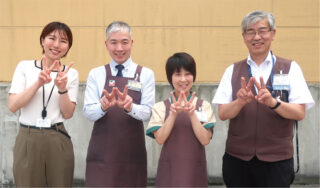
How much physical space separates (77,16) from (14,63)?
1.05 m

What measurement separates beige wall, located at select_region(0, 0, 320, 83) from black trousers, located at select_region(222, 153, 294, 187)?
233 cm

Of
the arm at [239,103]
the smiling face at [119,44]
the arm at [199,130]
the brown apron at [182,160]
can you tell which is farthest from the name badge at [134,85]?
the arm at [239,103]

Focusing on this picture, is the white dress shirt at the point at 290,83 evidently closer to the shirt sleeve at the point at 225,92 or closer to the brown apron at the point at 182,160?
the shirt sleeve at the point at 225,92

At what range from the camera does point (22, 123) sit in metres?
3.21

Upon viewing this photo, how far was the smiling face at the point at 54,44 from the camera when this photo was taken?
322cm

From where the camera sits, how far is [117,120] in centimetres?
326

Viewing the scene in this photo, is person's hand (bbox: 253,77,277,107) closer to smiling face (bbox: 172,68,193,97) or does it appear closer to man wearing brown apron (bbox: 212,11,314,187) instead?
man wearing brown apron (bbox: 212,11,314,187)

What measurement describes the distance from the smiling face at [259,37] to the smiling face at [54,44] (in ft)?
4.70

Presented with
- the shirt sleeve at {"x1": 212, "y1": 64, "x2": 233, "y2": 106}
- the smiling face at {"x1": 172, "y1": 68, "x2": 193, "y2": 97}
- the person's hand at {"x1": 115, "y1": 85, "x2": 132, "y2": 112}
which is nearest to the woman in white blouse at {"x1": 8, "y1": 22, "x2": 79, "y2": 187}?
the person's hand at {"x1": 115, "y1": 85, "x2": 132, "y2": 112}

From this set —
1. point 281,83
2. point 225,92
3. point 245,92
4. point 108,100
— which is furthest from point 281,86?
point 108,100

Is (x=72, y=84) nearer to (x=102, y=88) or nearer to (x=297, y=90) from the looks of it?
(x=102, y=88)

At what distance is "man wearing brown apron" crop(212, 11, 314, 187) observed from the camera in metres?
2.96

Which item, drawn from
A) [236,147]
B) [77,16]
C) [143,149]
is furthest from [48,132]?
[77,16]

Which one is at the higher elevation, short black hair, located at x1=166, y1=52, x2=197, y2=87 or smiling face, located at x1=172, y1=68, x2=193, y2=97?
short black hair, located at x1=166, y1=52, x2=197, y2=87
